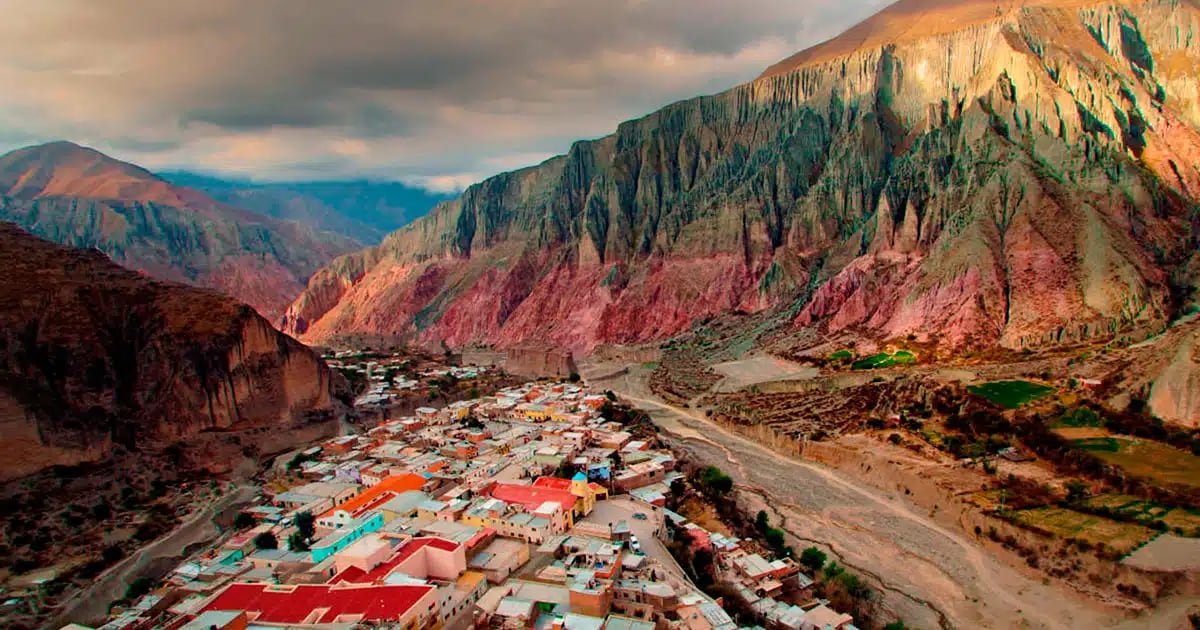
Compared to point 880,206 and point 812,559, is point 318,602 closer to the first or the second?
point 812,559

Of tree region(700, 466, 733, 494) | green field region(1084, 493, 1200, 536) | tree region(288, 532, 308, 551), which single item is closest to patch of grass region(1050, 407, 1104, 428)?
green field region(1084, 493, 1200, 536)

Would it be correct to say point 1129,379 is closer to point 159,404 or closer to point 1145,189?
point 1145,189

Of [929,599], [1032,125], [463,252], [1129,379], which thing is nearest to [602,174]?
[463,252]

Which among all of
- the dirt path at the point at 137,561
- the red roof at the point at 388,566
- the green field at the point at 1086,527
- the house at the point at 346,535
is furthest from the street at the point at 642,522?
the dirt path at the point at 137,561

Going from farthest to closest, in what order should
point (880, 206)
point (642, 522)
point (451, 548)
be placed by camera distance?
point (880, 206)
point (642, 522)
point (451, 548)

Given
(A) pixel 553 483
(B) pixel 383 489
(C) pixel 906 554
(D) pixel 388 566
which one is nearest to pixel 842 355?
(C) pixel 906 554

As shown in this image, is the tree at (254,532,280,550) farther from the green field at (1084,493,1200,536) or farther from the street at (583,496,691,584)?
the green field at (1084,493,1200,536)
